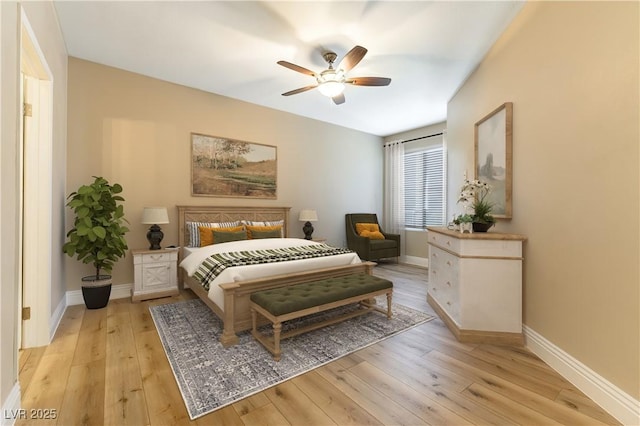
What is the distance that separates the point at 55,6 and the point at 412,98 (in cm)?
440

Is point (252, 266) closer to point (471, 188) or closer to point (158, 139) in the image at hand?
point (471, 188)

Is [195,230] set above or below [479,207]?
below

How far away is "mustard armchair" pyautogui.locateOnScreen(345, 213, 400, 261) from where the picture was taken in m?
5.66

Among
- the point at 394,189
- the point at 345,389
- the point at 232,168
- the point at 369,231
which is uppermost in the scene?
the point at 232,168

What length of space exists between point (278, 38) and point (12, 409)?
3.46m

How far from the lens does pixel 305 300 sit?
2.40m

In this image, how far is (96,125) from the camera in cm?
361

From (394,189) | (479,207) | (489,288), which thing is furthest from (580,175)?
(394,189)

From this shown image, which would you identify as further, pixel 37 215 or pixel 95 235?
pixel 95 235

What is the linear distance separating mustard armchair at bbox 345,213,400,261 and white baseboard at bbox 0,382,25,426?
4.84 metres

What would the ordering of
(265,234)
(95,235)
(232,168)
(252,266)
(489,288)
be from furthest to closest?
(232,168) → (265,234) → (95,235) → (252,266) → (489,288)

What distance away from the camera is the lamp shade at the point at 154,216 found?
3641mm

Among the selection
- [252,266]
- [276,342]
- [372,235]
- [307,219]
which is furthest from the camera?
[372,235]

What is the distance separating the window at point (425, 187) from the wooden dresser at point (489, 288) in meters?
3.25
